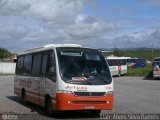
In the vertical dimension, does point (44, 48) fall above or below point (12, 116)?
above

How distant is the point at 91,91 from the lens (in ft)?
49.9

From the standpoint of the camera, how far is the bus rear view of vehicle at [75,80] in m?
15.0

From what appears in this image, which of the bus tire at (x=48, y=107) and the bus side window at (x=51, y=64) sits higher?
the bus side window at (x=51, y=64)

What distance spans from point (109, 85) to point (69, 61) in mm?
1585

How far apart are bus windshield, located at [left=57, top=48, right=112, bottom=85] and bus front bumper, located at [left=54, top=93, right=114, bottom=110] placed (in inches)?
19.9

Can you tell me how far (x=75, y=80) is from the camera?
50.1 feet

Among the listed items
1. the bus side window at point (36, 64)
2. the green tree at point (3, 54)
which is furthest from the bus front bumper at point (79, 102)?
the green tree at point (3, 54)

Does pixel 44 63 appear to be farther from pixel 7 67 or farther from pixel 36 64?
pixel 7 67

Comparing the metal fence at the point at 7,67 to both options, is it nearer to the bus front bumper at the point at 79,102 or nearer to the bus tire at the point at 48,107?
the bus tire at the point at 48,107

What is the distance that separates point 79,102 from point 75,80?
0.74 meters

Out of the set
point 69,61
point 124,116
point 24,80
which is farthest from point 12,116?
point 24,80

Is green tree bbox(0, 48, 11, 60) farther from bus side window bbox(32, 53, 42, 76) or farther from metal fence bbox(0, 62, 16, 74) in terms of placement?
bus side window bbox(32, 53, 42, 76)

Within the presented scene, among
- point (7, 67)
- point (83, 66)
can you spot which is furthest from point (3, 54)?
point (83, 66)

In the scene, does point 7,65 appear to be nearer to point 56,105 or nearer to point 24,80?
point 24,80
